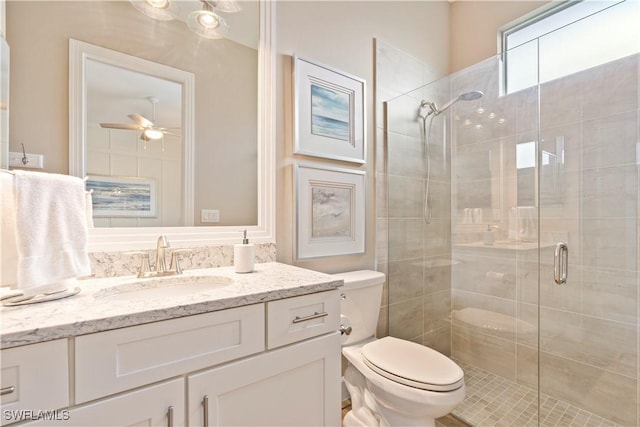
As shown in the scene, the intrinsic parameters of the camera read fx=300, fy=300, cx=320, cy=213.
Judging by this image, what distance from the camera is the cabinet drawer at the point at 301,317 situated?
0.89m

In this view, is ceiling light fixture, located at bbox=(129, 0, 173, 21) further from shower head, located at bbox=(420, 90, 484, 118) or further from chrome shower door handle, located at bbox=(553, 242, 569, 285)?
chrome shower door handle, located at bbox=(553, 242, 569, 285)

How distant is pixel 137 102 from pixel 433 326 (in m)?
2.14

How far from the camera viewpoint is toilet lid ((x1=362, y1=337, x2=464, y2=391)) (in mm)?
1200

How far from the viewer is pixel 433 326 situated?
2086 mm

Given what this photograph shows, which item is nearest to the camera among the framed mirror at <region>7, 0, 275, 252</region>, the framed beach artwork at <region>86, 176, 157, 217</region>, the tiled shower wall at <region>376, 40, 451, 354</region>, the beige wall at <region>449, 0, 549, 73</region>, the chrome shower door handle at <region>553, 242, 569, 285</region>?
the framed mirror at <region>7, 0, 275, 252</region>

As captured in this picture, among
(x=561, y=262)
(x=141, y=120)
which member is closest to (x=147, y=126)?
(x=141, y=120)

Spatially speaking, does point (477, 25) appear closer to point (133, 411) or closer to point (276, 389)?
point (276, 389)

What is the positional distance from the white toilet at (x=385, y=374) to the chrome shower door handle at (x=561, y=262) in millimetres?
906

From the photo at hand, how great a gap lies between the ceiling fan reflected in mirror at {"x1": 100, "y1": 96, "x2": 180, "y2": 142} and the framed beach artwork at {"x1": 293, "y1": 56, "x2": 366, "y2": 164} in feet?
1.97

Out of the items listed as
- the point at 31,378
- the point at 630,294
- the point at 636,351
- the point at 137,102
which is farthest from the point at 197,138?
the point at 636,351

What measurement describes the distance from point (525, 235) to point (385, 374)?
124cm

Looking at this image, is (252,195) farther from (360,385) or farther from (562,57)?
(562,57)

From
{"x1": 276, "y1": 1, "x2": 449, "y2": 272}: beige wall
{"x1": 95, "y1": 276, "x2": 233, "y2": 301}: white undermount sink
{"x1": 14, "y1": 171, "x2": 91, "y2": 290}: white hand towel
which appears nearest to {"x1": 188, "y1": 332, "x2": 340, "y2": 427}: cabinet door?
{"x1": 95, "y1": 276, "x2": 233, "y2": 301}: white undermount sink

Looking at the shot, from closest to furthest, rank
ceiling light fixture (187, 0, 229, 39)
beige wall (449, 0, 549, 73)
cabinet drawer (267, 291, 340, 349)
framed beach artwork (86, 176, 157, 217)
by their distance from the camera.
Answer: cabinet drawer (267, 291, 340, 349), framed beach artwork (86, 176, 157, 217), ceiling light fixture (187, 0, 229, 39), beige wall (449, 0, 549, 73)
